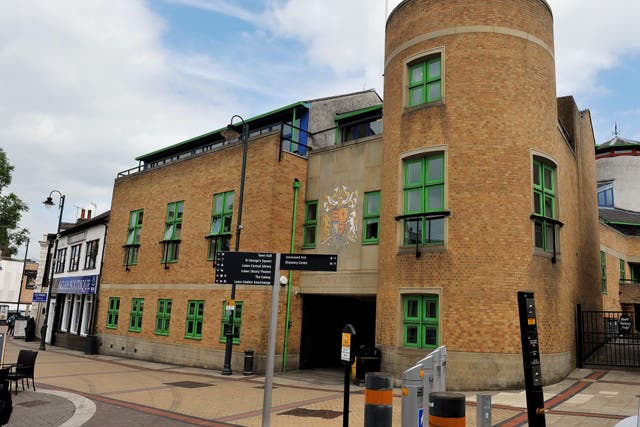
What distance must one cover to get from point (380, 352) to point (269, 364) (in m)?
7.50

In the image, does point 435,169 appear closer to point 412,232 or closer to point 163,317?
point 412,232

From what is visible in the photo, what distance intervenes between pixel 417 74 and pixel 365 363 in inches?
353

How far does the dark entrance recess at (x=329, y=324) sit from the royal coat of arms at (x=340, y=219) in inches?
87.2

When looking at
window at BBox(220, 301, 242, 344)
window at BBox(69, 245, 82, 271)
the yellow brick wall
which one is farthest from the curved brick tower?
window at BBox(69, 245, 82, 271)

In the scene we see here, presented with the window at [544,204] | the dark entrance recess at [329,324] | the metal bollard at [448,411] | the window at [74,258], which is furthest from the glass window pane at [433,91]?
the window at [74,258]

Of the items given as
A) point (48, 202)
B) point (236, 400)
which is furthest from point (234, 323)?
point (48, 202)

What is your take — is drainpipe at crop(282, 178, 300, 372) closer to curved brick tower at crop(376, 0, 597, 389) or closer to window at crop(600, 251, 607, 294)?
curved brick tower at crop(376, 0, 597, 389)

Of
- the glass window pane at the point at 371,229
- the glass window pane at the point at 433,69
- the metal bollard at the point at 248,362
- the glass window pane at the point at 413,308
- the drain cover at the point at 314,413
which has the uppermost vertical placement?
the glass window pane at the point at 433,69

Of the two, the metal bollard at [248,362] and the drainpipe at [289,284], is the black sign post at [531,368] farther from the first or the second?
the drainpipe at [289,284]

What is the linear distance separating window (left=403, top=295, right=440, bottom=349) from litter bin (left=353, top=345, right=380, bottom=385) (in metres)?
1.06

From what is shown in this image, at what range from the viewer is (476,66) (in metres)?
14.7

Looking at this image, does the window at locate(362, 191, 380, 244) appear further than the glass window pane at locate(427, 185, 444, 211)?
Yes

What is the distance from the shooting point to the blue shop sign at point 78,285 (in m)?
28.6

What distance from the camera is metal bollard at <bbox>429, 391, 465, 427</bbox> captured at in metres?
5.84
